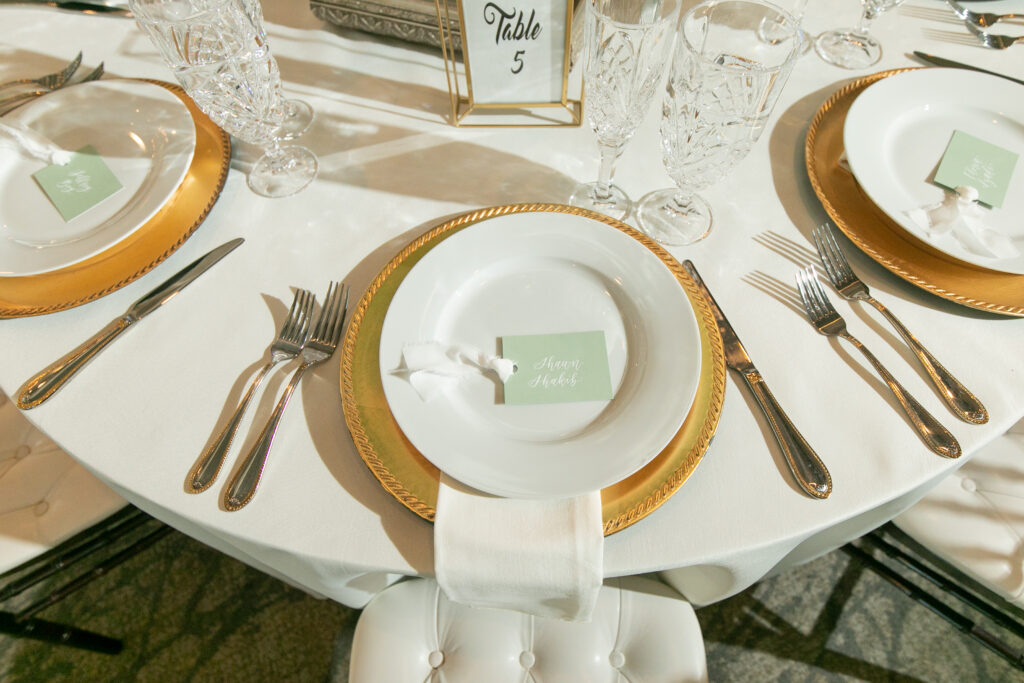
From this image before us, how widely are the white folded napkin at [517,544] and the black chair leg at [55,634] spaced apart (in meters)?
0.87

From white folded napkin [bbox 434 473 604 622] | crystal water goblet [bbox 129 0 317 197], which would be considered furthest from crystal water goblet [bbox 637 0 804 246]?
crystal water goblet [bbox 129 0 317 197]

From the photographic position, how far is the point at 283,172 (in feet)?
2.52

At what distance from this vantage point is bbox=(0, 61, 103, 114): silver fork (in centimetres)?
81

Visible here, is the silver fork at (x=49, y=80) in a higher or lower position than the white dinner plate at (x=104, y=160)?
higher

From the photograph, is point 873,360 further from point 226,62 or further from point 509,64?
point 226,62

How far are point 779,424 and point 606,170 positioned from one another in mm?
346

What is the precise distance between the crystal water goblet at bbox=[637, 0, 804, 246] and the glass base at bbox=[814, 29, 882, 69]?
5.6 inches

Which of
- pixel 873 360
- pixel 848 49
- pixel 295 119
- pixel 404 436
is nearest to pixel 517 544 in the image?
pixel 404 436

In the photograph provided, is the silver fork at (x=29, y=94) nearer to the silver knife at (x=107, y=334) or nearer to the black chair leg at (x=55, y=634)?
Answer: the silver knife at (x=107, y=334)

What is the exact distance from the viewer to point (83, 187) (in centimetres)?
71

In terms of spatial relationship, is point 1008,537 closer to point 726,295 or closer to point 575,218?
point 726,295

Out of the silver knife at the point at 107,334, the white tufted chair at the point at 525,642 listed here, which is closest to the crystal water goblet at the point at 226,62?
the silver knife at the point at 107,334

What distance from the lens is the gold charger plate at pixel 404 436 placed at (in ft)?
1.68

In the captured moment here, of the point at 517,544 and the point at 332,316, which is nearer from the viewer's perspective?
the point at 517,544
